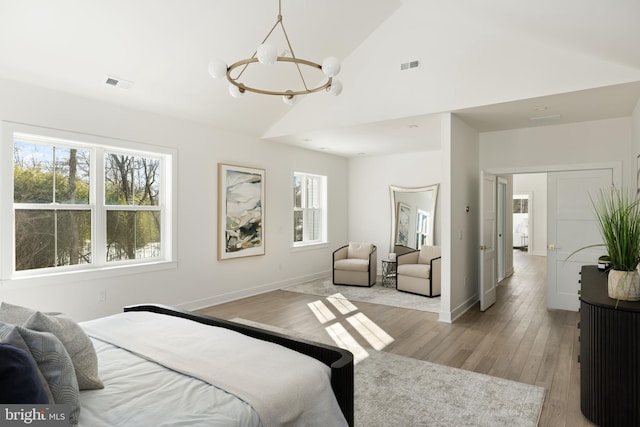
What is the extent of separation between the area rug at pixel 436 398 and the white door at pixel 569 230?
2.98m

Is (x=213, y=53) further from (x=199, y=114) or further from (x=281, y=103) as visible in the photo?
(x=281, y=103)

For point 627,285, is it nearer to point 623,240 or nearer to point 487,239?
point 623,240

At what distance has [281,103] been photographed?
552 cm

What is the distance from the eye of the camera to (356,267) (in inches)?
266

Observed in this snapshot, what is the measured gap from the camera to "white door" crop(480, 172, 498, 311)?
5.24m

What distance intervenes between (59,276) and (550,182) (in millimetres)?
6167

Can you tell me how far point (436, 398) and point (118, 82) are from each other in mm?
4227

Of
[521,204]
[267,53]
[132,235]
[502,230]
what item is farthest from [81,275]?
[521,204]

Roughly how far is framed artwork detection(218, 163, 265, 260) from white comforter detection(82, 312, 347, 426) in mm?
3297

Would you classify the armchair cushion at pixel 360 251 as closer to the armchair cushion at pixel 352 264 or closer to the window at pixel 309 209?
the armchair cushion at pixel 352 264

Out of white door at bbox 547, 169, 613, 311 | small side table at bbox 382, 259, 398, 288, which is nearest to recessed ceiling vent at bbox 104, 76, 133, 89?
small side table at bbox 382, 259, 398, 288

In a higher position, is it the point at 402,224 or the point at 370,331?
the point at 402,224

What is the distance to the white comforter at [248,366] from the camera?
1.57m

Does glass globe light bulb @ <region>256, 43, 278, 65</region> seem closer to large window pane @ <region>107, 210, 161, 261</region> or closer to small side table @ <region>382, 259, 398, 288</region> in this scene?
large window pane @ <region>107, 210, 161, 261</region>
